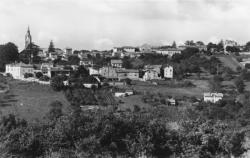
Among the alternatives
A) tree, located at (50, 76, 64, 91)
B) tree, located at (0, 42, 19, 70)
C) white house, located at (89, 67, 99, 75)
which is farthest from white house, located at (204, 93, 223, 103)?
tree, located at (0, 42, 19, 70)

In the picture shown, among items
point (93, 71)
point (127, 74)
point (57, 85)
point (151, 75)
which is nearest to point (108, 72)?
point (93, 71)

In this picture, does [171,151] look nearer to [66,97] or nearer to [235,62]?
[66,97]

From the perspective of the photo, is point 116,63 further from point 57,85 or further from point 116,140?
point 116,140

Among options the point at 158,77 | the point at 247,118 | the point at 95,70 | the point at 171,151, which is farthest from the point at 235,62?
the point at 171,151

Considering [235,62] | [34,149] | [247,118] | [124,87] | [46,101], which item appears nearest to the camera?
[34,149]

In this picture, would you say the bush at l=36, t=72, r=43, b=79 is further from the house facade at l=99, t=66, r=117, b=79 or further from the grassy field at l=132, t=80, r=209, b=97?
the grassy field at l=132, t=80, r=209, b=97

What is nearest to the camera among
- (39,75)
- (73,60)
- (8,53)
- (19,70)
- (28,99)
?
(28,99)
